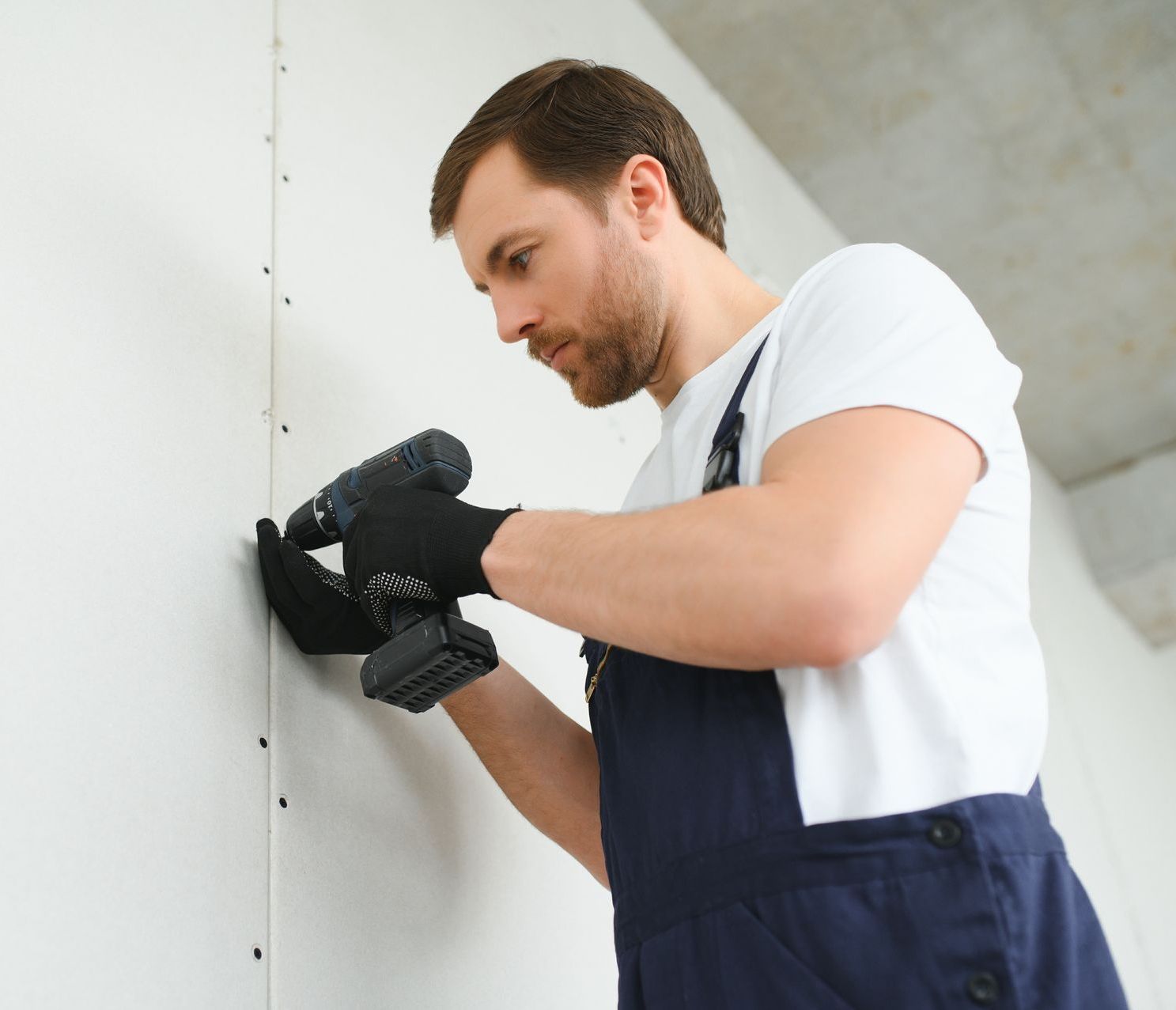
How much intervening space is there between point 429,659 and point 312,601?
16cm

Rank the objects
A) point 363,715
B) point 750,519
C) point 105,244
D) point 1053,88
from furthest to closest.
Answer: point 1053,88 < point 363,715 < point 105,244 < point 750,519

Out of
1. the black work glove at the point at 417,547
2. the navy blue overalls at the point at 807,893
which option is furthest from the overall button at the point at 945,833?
the black work glove at the point at 417,547

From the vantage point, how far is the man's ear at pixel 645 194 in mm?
1420

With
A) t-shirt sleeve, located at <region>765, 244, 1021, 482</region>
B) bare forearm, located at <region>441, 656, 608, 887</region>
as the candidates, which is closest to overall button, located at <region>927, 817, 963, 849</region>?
t-shirt sleeve, located at <region>765, 244, 1021, 482</region>

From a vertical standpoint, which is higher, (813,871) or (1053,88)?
(1053,88)

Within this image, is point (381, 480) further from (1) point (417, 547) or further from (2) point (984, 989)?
(2) point (984, 989)

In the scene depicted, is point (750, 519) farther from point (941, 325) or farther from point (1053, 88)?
point (1053, 88)

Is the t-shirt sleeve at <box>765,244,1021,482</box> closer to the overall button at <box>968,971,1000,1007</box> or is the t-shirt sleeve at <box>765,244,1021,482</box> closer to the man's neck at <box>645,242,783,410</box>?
the man's neck at <box>645,242,783,410</box>

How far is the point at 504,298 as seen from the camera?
54.3 inches

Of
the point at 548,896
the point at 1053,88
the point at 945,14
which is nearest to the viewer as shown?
the point at 548,896

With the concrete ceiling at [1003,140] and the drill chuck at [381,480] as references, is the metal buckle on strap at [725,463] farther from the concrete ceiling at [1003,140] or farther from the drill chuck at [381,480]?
the concrete ceiling at [1003,140]

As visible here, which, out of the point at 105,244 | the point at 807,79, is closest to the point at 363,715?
the point at 105,244

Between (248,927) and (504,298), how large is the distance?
28.1 inches

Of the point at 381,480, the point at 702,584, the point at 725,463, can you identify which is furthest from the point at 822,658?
the point at 381,480
